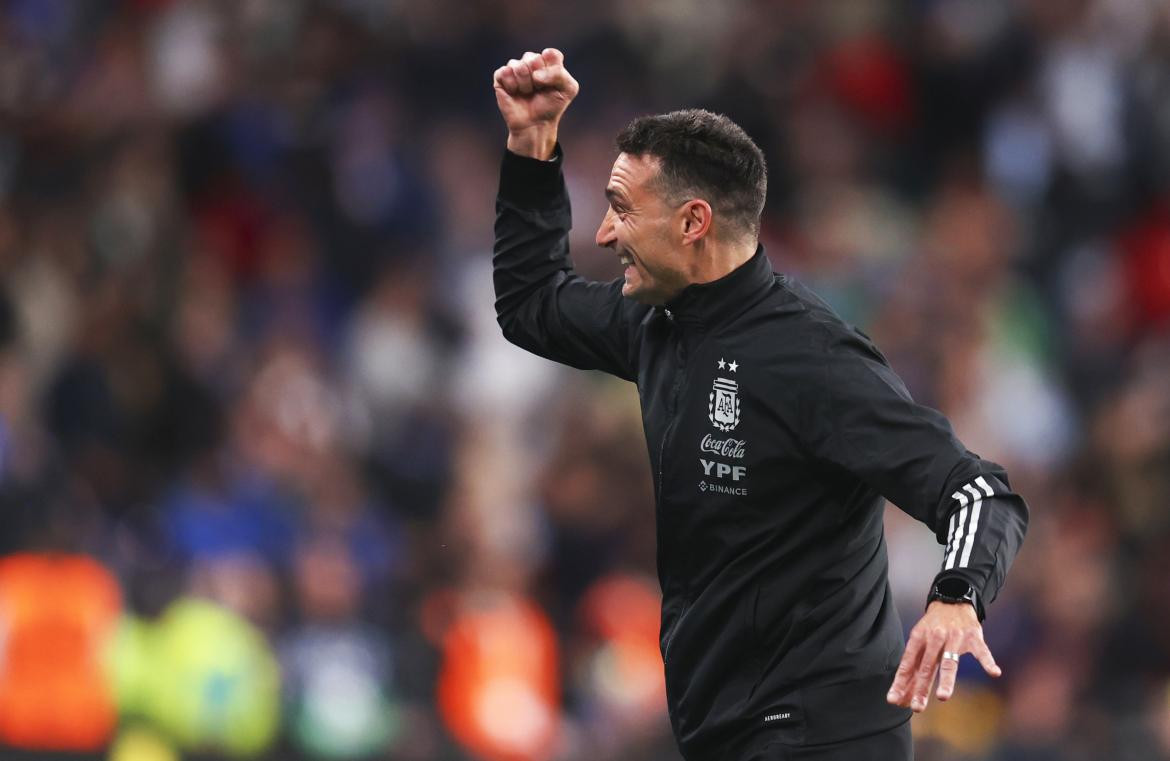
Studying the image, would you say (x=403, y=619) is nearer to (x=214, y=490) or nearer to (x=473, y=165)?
(x=214, y=490)

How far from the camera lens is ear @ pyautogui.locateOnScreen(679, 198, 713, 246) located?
14.5 ft

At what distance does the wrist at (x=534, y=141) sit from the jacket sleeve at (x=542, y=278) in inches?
0.7

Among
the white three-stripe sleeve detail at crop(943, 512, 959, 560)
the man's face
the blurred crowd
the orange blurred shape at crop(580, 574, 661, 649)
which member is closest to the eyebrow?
the man's face

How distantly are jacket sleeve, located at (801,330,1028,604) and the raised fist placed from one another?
101 centimetres

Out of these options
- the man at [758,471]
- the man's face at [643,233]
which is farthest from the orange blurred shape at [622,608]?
the man's face at [643,233]

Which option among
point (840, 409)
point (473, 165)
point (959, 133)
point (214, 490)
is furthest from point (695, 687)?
point (959, 133)

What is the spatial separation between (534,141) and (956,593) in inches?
63.7

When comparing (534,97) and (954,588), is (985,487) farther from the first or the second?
(534,97)

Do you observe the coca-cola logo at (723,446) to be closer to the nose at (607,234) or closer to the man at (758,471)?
the man at (758,471)

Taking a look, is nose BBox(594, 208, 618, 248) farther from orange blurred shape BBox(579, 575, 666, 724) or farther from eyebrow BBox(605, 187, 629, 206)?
orange blurred shape BBox(579, 575, 666, 724)

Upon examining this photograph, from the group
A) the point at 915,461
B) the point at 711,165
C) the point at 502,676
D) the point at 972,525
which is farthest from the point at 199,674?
the point at 972,525

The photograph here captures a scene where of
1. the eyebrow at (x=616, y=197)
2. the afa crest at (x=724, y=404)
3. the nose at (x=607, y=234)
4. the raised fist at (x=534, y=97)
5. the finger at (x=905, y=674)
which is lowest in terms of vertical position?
the finger at (x=905, y=674)

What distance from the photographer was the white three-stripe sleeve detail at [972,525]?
400 cm

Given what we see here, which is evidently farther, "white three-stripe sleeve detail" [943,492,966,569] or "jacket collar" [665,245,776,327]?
"jacket collar" [665,245,776,327]
